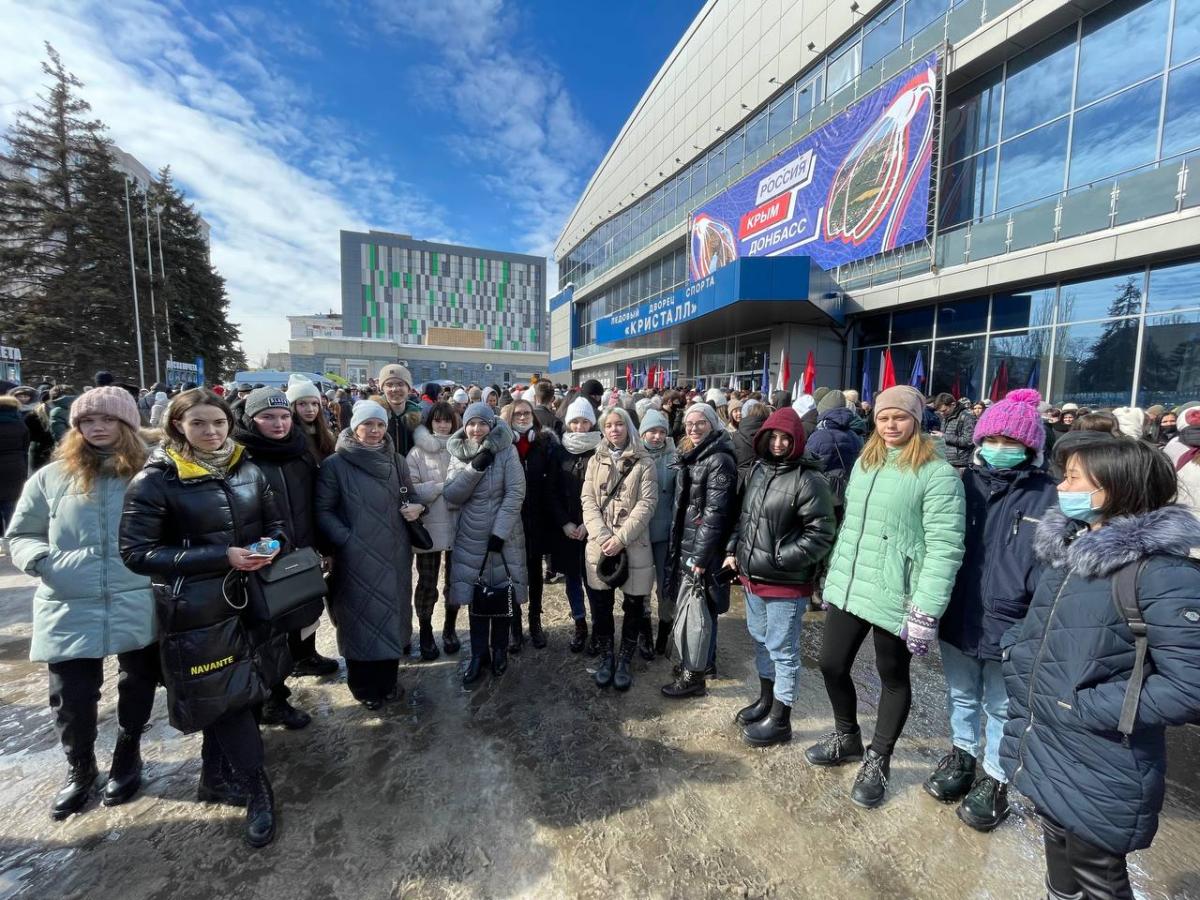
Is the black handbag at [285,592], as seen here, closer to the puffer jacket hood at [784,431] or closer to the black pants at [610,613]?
the black pants at [610,613]

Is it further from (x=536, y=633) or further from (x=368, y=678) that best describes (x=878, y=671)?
(x=368, y=678)

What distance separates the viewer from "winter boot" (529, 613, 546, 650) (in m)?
3.85

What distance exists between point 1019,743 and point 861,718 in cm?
150

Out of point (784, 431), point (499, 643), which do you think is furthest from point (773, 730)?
point (499, 643)

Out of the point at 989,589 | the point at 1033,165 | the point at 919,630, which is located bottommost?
the point at 919,630

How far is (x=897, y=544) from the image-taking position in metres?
2.23

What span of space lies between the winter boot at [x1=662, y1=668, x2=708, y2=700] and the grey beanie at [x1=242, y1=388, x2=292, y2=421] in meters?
2.87

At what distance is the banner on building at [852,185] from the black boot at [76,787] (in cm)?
1501

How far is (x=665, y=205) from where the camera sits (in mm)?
24547

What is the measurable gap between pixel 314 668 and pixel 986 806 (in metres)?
3.90

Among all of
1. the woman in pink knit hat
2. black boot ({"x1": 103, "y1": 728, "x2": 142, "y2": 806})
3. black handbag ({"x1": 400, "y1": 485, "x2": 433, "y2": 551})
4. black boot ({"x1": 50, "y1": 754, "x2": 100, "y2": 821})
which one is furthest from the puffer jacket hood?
black boot ({"x1": 50, "y1": 754, "x2": 100, "y2": 821})

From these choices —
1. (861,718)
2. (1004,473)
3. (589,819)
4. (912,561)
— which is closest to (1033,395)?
(1004,473)

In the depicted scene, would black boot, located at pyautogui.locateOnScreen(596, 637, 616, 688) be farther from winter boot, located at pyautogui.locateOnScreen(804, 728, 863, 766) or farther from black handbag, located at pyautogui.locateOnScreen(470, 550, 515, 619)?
winter boot, located at pyautogui.locateOnScreen(804, 728, 863, 766)

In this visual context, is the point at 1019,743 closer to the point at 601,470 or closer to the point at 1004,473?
the point at 1004,473
